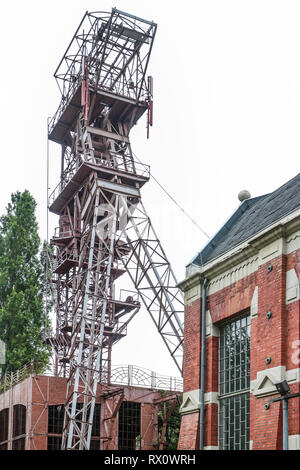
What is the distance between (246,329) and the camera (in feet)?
62.8

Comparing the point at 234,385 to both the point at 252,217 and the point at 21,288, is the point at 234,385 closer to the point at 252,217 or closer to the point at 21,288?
the point at 252,217

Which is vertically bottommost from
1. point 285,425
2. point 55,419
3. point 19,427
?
point 285,425

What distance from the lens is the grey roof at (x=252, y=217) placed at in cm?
1977

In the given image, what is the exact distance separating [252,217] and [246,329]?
432 cm

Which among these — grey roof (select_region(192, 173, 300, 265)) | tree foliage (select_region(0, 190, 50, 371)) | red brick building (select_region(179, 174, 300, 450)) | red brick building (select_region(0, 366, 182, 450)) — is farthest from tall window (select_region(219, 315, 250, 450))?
tree foliage (select_region(0, 190, 50, 371))

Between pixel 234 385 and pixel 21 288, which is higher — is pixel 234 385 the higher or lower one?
the lower one

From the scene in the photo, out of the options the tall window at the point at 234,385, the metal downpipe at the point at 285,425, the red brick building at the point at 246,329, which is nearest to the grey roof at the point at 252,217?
the red brick building at the point at 246,329

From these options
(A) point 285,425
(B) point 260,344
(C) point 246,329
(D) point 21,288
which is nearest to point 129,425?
(D) point 21,288

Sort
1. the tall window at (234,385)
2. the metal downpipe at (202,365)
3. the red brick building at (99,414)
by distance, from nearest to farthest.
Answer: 1. the tall window at (234,385)
2. the metal downpipe at (202,365)
3. the red brick building at (99,414)

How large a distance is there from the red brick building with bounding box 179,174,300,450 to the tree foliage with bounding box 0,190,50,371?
2410 centimetres

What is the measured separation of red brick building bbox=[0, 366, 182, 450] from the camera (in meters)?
32.8

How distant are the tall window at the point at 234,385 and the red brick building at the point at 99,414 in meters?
13.4

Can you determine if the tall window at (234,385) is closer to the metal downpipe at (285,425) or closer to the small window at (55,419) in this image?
the metal downpipe at (285,425)

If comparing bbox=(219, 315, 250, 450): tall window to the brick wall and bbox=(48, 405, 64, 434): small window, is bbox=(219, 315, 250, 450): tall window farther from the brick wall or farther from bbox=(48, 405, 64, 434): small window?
bbox=(48, 405, 64, 434): small window
